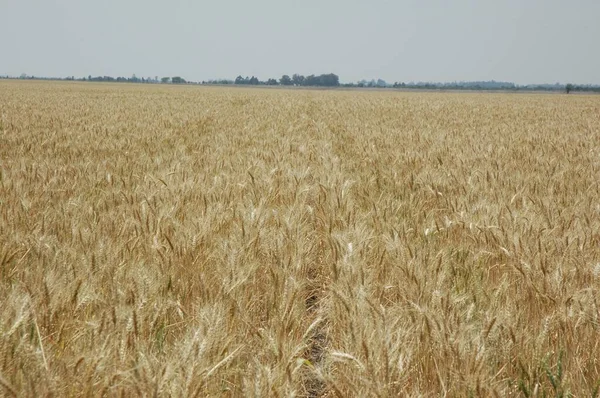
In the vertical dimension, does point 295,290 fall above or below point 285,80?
above

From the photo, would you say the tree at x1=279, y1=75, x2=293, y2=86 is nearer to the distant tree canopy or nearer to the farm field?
the distant tree canopy

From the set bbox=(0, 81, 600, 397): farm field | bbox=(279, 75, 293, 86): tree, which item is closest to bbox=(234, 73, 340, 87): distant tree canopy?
bbox=(279, 75, 293, 86): tree

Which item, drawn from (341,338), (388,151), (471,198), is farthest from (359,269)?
(388,151)

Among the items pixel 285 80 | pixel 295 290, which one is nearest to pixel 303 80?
pixel 285 80

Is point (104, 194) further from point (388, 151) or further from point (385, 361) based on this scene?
point (388, 151)

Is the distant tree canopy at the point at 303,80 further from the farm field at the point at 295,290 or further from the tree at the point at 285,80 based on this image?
the farm field at the point at 295,290

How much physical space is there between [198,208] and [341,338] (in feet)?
5.81

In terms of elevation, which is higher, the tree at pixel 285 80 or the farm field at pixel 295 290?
the farm field at pixel 295 290

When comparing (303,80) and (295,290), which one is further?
(303,80)

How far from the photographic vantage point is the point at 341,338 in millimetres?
1565

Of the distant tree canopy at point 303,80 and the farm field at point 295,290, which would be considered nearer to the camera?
the farm field at point 295,290

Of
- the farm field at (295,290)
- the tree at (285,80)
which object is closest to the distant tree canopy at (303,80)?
the tree at (285,80)

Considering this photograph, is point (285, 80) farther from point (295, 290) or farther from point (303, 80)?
point (295, 290)

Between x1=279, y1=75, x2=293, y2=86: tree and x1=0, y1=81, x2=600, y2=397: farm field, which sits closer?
x1=0, y1=81, x2=600, y2=397: farm field
